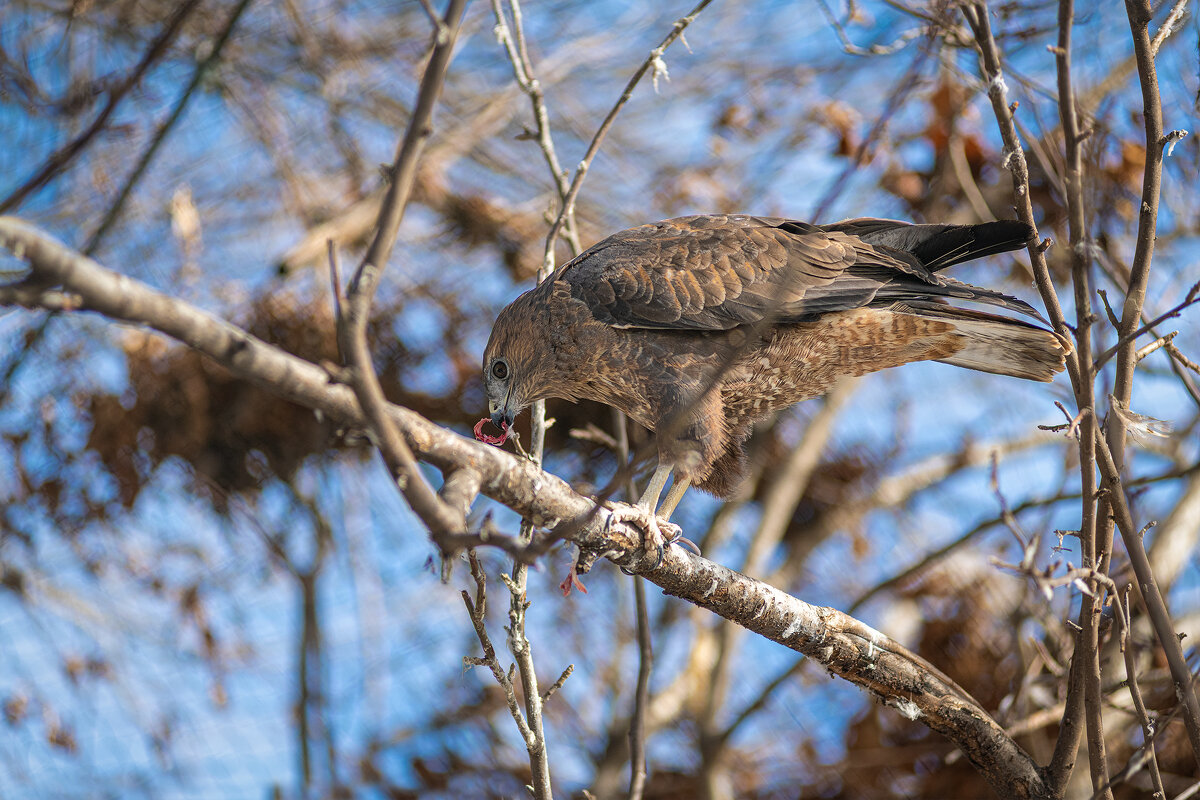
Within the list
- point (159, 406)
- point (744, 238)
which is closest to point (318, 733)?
point (159, 406)

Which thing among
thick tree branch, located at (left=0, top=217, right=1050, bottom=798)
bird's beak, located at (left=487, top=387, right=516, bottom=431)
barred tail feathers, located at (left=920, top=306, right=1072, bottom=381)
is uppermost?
Result: barred tail feathers, located at (left=920, top=306, right=1072, bottom=381)

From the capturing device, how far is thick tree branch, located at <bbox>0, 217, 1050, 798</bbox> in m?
1.24

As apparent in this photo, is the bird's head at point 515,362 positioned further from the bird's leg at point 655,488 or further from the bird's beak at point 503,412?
the bird's leg at point 655,488

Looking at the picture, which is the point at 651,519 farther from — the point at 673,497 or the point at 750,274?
the point at 750,274

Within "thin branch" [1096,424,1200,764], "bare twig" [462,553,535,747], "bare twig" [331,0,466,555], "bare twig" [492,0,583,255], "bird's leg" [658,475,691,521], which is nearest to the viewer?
"bare twig" [331,0,466,555]

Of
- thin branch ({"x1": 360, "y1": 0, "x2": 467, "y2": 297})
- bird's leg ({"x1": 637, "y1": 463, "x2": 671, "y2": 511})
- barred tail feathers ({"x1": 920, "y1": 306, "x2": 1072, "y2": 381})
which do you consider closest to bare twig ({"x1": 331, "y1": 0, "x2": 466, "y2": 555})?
thin branch ({"x1": 360, "y1": 0, "x2": 467, "y2": 297})

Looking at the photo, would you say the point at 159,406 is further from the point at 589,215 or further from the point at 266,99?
the point at 589,215

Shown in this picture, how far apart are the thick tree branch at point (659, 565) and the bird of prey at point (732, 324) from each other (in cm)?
45

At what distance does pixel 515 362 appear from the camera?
324cm

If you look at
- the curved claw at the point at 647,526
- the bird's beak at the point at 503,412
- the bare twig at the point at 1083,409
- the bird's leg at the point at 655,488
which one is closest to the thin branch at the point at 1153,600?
the bare twig at the point at 1083,409

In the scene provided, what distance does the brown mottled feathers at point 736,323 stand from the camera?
2.96 metres

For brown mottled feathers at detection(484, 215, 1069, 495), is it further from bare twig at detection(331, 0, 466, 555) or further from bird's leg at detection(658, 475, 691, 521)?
bare twig at detection(331, 0, 466, 555)

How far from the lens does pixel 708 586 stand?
249 centimetres

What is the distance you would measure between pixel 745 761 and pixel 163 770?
3.14 m
